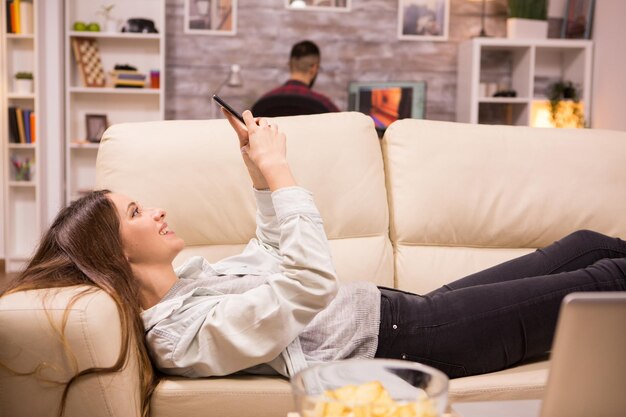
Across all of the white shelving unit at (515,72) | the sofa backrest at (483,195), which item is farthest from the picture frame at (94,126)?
the sofa backrest at (483,195)

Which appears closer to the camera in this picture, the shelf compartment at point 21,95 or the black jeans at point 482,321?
the black jeans at point 482,321

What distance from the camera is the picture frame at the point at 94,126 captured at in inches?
199

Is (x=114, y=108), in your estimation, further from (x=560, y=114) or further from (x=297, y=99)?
(x=560, y=114)

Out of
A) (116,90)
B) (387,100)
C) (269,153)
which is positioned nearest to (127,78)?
(116,90)

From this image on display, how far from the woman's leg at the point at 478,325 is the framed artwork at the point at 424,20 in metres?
3.86

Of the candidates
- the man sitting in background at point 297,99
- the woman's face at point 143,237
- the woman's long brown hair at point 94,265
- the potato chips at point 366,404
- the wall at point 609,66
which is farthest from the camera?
the wall at point 609,66

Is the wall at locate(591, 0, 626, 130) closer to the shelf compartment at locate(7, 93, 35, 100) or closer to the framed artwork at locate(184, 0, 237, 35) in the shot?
the framed artwork at locate(184, 0, 237, 35)

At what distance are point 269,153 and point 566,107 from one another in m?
3.94

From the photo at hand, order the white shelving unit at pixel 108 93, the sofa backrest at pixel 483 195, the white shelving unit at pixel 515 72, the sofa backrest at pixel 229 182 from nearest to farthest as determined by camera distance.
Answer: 1. the sofa backrest at pixel 229 182
2. the sofa backrest at pixel 483 195
3. the white shelving unit at pixel 515 72
4. the white shelving unit at pixel 108 93

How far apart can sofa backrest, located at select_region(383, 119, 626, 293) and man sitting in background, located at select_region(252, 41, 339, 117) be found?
1.96m

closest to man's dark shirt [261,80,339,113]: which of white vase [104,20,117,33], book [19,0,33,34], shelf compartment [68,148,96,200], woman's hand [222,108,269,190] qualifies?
white vase [104,20,117,33]

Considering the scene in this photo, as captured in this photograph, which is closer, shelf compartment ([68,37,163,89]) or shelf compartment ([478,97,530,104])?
shelf compartment ([478,97,530,104])

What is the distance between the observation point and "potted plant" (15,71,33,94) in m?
4.88

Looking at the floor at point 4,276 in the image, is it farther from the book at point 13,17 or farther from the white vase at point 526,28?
the white vase at point 526,28
